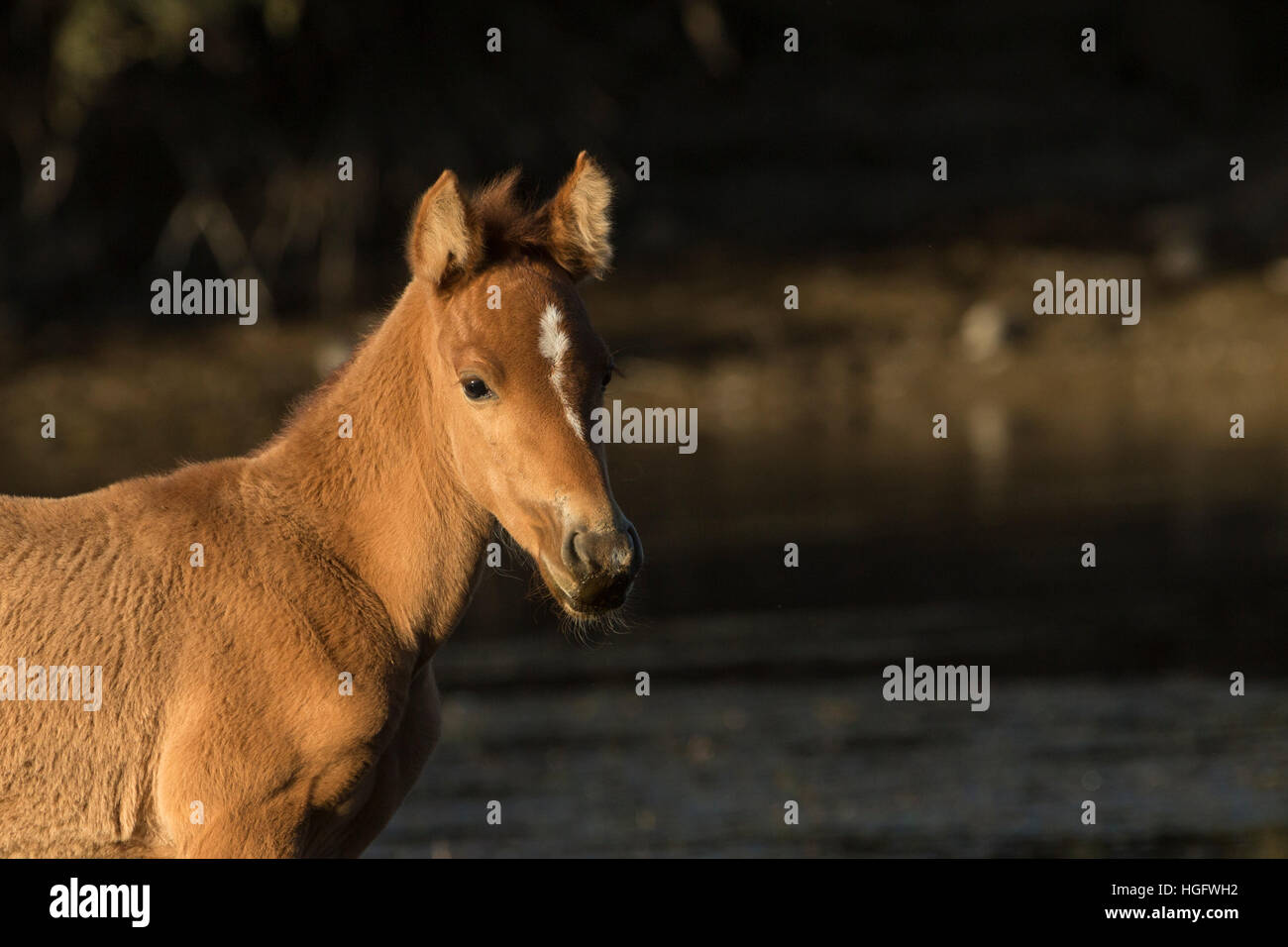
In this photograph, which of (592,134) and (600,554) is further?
(592,134)

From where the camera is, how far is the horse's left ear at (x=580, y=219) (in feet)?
21.9

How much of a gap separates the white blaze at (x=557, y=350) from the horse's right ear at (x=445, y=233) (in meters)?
0.35

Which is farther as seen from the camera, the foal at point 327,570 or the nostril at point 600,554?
the foal at point 327,570

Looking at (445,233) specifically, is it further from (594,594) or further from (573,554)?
(594,594)

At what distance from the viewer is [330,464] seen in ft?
22.1

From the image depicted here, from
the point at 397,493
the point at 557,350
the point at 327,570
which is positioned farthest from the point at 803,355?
the point at 557,350

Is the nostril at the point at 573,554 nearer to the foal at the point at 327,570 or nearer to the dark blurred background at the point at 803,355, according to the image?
the foal at the point at 327,570

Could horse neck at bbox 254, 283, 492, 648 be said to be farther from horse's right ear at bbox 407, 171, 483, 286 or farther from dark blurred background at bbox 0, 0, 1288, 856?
dark blurred background at bbox 0, 0, 1288, 856

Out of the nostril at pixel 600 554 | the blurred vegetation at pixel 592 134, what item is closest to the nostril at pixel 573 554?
the nostril at pixel 600 554

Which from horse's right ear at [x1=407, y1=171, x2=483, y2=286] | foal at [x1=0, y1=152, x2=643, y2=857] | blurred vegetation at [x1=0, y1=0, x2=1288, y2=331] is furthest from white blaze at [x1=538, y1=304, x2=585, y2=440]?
blurred vegetation at [x1=0, y1=0, x2=1288, y2=331]

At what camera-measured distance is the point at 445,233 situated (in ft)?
20.8

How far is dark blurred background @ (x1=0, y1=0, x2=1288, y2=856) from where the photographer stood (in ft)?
39.0

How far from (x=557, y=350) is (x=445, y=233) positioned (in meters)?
0.55
